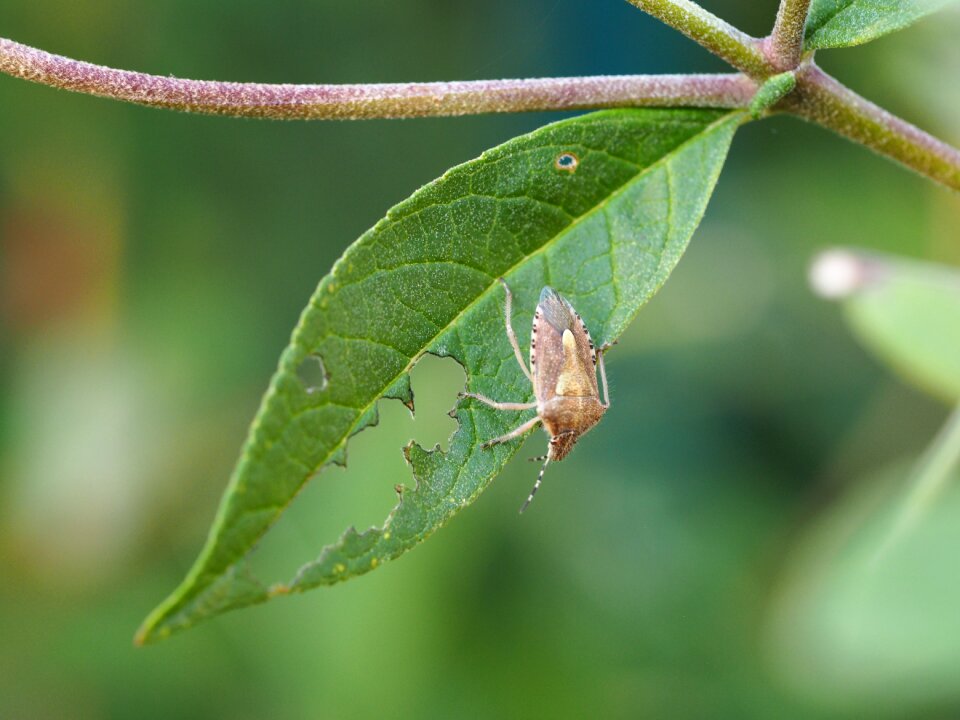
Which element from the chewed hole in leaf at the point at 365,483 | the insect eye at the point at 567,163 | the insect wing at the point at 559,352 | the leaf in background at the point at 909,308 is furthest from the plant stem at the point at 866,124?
the chewed hole in leaf at the point at 365,483

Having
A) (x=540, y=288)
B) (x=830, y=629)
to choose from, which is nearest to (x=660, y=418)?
(x=830, y=629)

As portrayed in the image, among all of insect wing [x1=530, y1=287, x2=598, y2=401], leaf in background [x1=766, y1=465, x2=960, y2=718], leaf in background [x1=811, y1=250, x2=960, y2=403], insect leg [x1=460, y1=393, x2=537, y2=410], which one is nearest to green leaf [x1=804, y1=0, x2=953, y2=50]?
insect wing [x1=530, y1=287, x2=598, y2=401]

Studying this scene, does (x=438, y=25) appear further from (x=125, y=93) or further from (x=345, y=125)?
(x=125, y=93)

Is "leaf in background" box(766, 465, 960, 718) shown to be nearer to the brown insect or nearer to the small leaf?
the brown insect

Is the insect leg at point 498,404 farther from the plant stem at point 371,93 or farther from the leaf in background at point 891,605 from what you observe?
the leaf in background at point 891,605

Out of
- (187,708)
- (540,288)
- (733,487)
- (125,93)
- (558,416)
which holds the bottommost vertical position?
(187,708)

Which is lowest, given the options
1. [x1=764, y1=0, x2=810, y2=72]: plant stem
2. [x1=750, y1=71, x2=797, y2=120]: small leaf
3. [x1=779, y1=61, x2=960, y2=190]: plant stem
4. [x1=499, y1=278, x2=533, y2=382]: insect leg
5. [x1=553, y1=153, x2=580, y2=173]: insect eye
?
[x1=499, y1=278, x2=533, y2=382]: insect leg

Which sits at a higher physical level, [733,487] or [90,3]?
[90,3]
